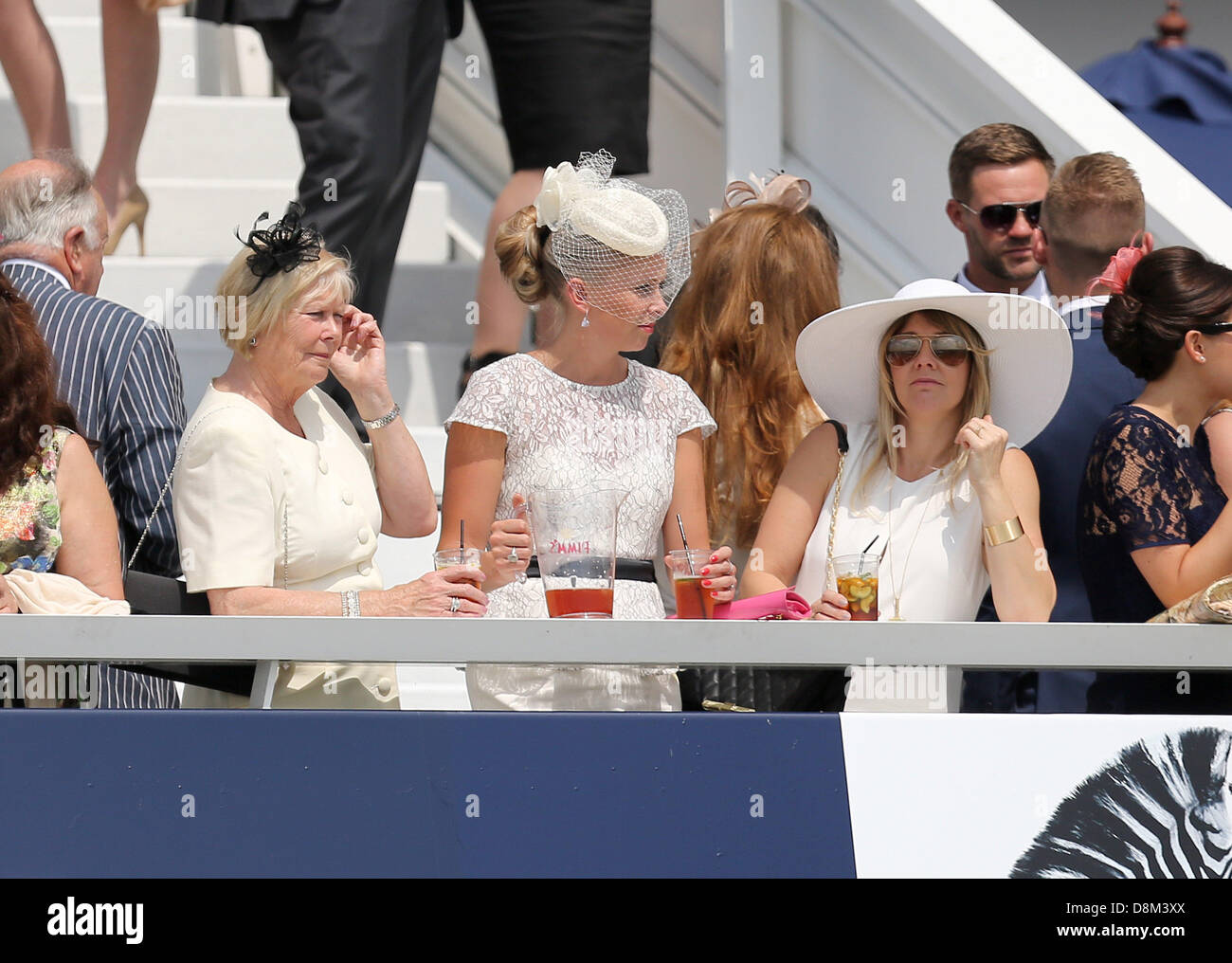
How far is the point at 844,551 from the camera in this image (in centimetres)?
282

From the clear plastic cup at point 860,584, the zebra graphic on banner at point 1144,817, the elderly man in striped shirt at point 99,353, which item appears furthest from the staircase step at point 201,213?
the zebra graphic on banner at point 1144,817

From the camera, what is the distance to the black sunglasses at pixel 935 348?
2863 mm

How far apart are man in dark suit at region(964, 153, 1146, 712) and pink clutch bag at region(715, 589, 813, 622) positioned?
0.35 meters

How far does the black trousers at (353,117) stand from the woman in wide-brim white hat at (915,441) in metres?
1.35

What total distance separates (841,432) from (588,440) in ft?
1.44

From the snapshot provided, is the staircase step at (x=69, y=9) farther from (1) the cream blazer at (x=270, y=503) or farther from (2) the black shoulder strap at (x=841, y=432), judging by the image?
(2) the black shoulder strap at (x=841, y=432)

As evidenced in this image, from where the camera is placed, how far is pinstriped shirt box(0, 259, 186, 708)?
2.93 m

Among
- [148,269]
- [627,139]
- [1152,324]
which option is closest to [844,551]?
[1152,324]

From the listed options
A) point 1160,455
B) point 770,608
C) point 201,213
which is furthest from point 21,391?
point 201,213

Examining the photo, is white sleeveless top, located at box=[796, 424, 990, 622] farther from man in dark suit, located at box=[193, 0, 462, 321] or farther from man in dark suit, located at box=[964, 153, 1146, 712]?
man in dark suit, located at box=[193, 0, 462, 321]

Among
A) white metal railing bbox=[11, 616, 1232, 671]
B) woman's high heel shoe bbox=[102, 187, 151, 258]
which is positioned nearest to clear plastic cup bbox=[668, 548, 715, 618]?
white metal railing bbox=[11, 616, 1232, 671]

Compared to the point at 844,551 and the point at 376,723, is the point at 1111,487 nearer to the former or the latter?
the point at 844,551

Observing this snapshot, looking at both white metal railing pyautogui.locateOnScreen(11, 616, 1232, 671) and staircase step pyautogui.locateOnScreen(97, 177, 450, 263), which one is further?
staircase step pyautogui.locateOnScreen(97, 177, 450, 263)

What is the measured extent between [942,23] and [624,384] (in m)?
1.73
